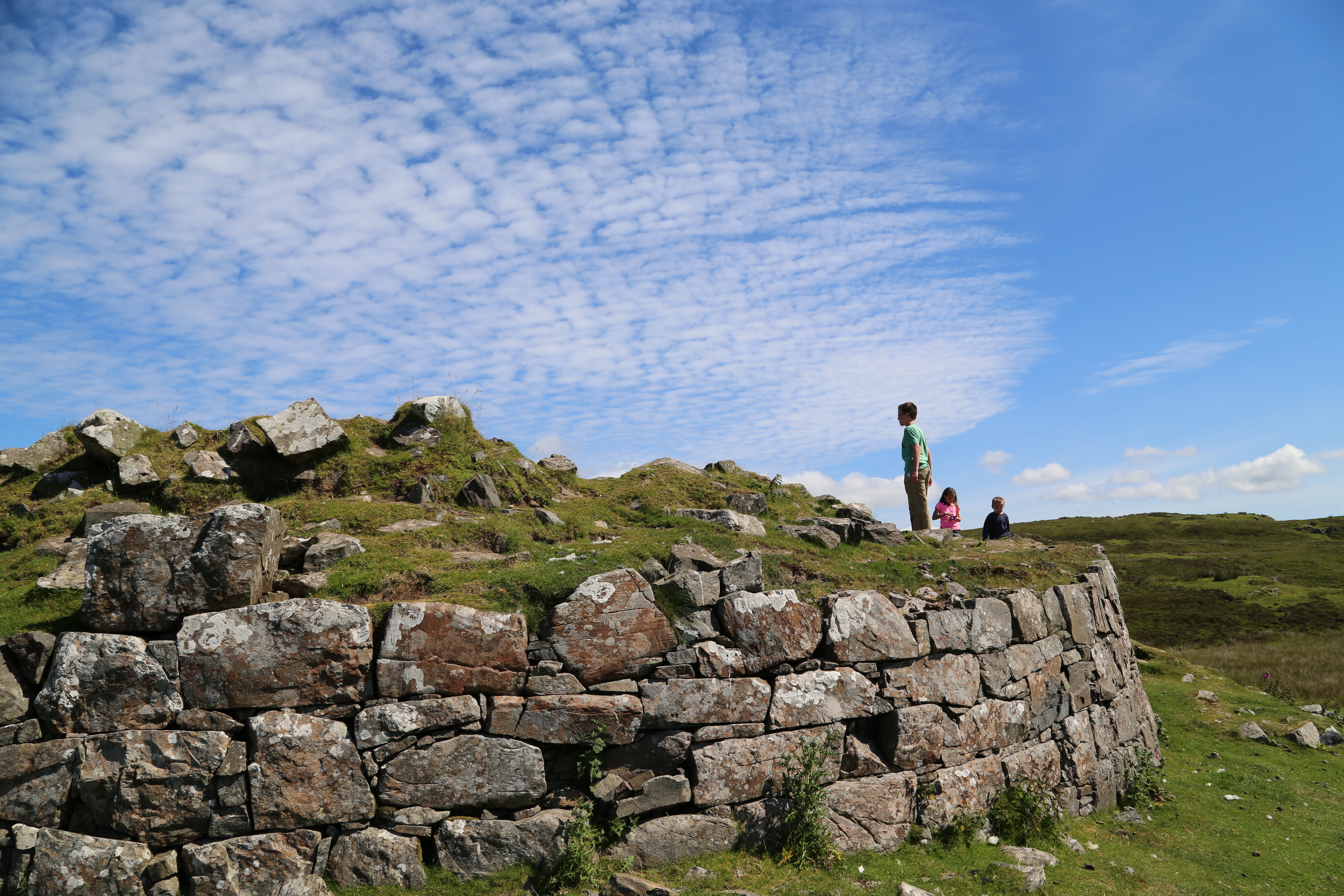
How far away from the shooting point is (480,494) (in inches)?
494

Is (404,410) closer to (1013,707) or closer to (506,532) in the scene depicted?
(506,532)

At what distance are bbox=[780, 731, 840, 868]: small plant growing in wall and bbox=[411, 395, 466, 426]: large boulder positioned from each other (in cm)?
945

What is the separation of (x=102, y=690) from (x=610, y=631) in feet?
17.4

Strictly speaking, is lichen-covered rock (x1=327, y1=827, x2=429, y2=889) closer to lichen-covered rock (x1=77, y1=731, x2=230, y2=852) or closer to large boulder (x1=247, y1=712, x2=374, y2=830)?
large boulder (x1=247, y1=712, x2=374, y2=830)

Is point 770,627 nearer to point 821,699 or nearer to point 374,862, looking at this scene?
point 821,699

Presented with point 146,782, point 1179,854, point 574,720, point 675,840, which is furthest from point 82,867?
point 1179,854

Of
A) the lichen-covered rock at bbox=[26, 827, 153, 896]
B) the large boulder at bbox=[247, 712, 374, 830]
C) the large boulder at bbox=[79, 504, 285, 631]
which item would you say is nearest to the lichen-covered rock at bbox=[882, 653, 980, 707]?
the large boulder at bbox=[247, 712, 374, 830]

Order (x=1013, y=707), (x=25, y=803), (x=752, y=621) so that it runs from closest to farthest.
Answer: (x=25, y=803) < (x=752, y=621) < (x=1013, y=707)

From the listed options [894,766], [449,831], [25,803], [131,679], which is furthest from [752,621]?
[25,803]

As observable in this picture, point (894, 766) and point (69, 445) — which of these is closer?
point (894, 766)

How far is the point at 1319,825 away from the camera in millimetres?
11852

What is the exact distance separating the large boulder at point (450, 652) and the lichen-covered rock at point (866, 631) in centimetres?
402

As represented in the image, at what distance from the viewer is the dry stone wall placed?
7.15 m

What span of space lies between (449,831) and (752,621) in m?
4.15
